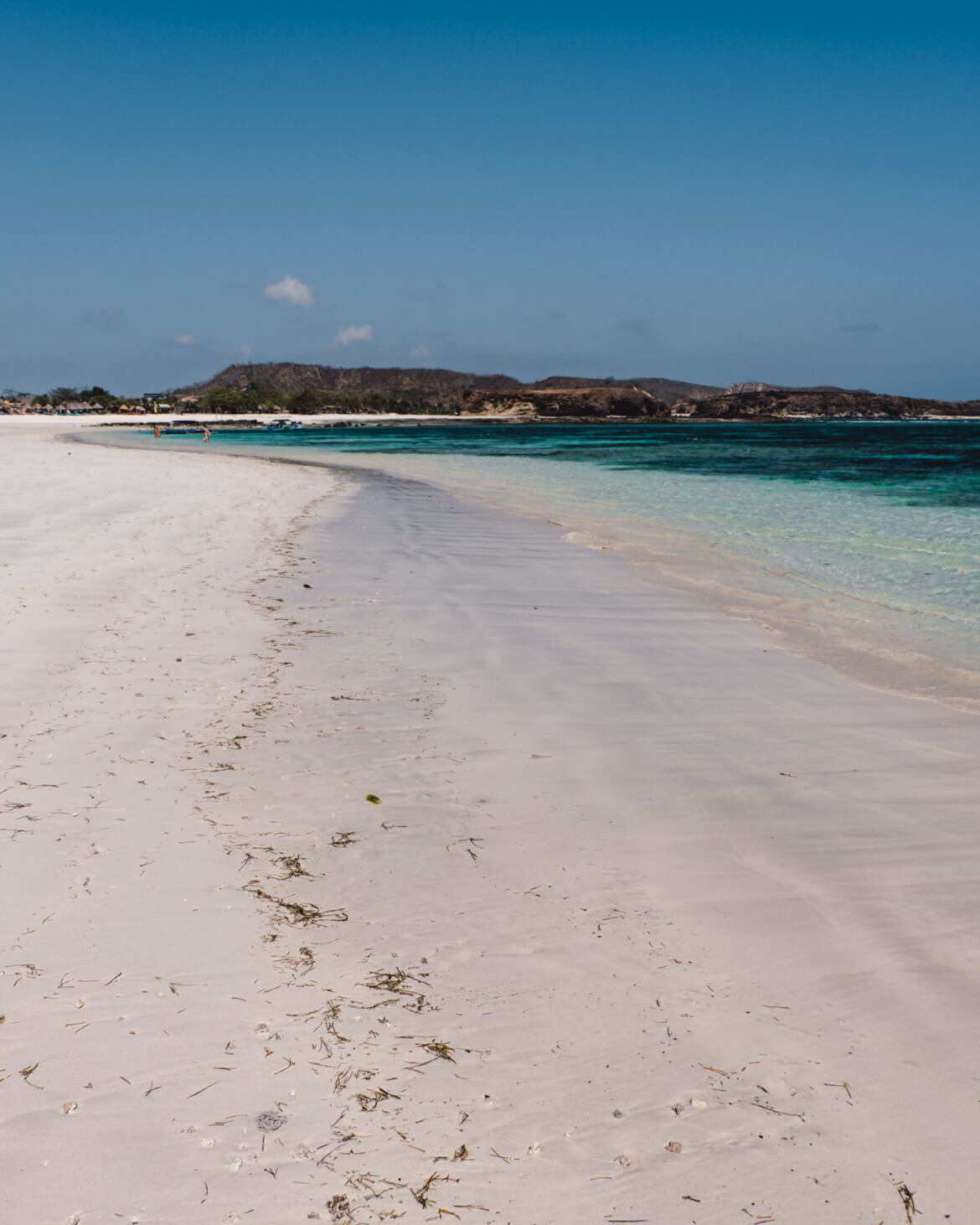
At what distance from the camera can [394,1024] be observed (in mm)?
2244

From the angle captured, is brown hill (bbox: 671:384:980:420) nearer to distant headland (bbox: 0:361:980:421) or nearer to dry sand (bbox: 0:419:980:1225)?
distant headland (bbox: 0:361:980:421)

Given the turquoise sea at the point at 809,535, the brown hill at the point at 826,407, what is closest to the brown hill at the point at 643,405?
the brown hill at the point at 826,407

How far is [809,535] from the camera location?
44.3ft

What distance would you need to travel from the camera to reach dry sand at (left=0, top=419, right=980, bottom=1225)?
185 centimetres

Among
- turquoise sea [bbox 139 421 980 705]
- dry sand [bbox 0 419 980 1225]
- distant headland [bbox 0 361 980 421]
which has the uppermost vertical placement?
distant headland [bbox 0 361 980 421]

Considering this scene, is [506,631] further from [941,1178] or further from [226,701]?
[941,1178]

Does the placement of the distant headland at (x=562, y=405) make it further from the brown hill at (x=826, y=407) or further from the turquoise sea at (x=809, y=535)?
the turquoise sea at (x=809, y=535)

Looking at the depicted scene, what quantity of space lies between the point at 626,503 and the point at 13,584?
13912mm

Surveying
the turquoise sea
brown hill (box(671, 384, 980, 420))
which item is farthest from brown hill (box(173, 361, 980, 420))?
the turquoise sea

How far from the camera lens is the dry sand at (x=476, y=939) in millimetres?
1854

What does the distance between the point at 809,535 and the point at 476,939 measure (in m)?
12.3

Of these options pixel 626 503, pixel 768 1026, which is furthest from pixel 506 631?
pixel 626 503

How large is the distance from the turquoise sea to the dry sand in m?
1.76

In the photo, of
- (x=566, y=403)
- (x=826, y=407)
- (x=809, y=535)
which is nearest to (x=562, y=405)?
(x=566, y=403)
